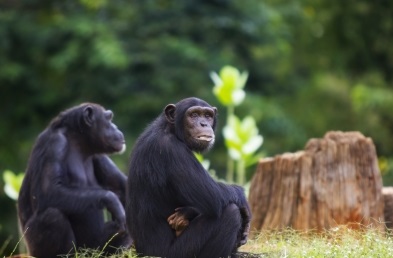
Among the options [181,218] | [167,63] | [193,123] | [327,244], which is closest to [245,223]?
[181,218]

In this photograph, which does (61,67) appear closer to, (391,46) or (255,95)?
(255,95)

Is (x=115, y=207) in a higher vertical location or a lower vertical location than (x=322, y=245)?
higher

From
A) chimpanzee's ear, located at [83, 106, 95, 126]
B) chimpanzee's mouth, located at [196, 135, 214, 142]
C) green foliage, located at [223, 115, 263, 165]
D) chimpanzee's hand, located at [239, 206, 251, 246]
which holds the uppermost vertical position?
chimpanzee's ear, located at [83, 106, 95, 126]

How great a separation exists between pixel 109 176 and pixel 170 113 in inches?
79.9

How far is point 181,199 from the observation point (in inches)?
281

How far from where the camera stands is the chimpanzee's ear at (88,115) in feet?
29.5

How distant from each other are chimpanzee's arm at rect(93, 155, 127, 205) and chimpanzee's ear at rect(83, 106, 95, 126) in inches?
17.3

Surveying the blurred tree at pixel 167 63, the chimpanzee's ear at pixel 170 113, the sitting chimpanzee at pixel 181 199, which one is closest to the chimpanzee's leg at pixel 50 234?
the sitting chimpanzee at pixel 181 199

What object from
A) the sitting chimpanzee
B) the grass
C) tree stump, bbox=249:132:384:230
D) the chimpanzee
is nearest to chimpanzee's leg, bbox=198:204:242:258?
the sitting chimpanzee

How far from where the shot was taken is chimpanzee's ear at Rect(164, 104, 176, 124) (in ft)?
24.2

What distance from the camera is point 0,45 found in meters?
20.4

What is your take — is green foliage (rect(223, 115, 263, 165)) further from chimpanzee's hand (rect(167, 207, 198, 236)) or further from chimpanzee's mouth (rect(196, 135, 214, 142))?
chimpanzee's hand (rect(167, 207, 198, 236))

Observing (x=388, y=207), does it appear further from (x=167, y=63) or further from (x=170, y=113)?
(x=167, y=63)

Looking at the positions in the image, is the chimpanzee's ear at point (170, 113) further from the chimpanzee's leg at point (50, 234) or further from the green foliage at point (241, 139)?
the green foliage at point (241, 139)
